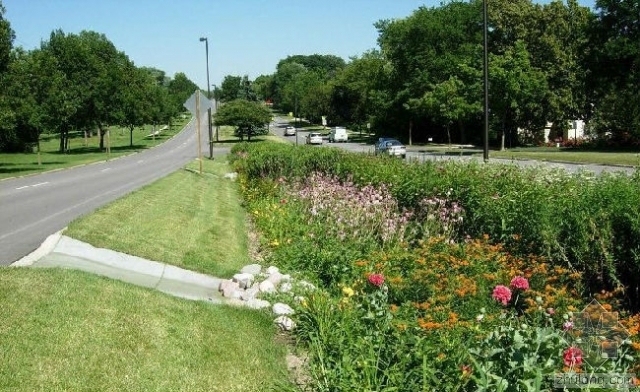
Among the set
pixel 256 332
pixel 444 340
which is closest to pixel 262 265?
pixel 256 332

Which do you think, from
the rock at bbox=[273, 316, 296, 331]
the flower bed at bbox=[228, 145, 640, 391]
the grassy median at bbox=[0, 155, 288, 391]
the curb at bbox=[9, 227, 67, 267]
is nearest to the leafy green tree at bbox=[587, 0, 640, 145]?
the flower bed at bbox=[228, 145, 640, 391]

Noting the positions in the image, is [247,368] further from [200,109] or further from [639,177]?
[200,109]

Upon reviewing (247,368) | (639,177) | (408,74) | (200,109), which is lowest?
(247,368)

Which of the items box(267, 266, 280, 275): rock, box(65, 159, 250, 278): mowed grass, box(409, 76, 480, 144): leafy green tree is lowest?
box(267, 266, 280, 275): rock

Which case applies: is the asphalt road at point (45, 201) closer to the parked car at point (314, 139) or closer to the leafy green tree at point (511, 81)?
the leafy green tree at point (511, 81)

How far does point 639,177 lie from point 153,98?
5940 cm

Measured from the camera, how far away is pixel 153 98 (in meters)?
63.3

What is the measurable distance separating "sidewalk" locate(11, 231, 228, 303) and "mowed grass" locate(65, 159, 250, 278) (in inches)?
10.8

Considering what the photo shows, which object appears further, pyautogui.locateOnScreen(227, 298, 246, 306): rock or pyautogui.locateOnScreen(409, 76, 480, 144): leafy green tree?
pyautogui.locateOnScreen(409, 76, 480, 144): leafy green tree

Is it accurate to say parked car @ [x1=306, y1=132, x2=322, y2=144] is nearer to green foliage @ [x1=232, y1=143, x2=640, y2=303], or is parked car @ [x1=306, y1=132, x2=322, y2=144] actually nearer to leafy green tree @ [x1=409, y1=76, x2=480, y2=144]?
leafy green tree @ [x1=409, y1=76, x2=480, y2=144]

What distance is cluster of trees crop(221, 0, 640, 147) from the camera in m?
41.8

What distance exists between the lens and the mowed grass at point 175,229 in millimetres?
10539

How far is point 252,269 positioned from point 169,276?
1316 millimetres

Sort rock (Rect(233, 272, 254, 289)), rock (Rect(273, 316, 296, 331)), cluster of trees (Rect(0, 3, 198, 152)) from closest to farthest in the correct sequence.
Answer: rock (Rect(273, 316, 296, 331)), rock (Rect(233, 272, 254, 289)), cluster of trees (Rect(0, 3, 198, 152))
